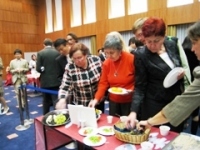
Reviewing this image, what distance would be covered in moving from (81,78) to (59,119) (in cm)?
41

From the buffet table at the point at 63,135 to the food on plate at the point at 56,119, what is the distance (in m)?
0.05

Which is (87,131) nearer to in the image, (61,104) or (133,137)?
(133,137)

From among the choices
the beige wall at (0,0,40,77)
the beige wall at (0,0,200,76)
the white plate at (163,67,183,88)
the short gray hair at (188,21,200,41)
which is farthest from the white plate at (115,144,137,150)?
the beige wall at (0,0,40,77)

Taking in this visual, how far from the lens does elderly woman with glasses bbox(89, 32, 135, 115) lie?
154 centimetres

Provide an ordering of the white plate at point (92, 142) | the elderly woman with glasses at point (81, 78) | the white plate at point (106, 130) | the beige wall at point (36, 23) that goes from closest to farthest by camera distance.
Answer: the white plate at point (92, 142), the white plate at point (106, 130), the elderly woman with glasses at point (81, 78), the beige wall at point (36, 23)

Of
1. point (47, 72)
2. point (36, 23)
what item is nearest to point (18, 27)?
point (36, 23)

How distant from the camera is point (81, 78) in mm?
1674

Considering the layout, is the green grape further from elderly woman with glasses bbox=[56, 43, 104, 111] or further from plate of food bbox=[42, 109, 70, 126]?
elderly woman with glasses bbox=[56, 43, 104, 111]

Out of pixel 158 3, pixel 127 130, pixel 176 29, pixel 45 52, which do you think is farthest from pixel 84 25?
pixel 127 130

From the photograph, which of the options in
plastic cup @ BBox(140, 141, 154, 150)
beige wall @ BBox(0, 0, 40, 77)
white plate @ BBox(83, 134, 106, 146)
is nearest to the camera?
plastic cup @ BBox(140, 141, 154, 150)

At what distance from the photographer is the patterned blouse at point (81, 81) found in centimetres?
168

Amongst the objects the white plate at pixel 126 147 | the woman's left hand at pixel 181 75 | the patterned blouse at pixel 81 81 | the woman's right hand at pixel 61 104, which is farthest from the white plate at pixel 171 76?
the woman's right hand at pixel 61 104

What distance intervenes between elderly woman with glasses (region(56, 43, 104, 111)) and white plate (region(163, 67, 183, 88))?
28.8 inches

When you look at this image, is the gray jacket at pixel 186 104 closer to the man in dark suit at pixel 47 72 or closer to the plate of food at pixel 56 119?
the plate of food at pixel 56 119
